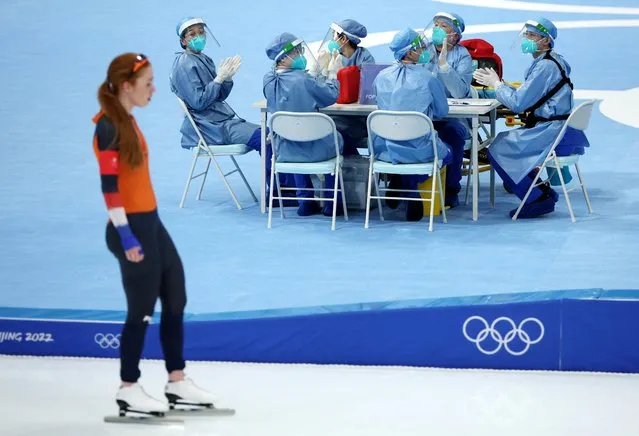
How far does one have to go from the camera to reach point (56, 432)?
194 inches

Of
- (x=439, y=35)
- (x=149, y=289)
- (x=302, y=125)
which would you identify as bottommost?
(x=149, y=289)

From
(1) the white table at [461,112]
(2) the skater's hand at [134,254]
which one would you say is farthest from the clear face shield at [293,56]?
(2) the skater's hand at [134,254]

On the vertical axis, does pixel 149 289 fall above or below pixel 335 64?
below

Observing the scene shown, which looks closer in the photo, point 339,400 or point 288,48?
point 339,400

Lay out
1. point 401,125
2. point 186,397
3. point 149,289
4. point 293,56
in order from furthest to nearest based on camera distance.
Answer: point 293,56 < point 401,125 < point 186,397 < point 149,289

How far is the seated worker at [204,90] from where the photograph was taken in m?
8.21

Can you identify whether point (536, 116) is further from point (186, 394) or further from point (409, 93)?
point (186, 394)

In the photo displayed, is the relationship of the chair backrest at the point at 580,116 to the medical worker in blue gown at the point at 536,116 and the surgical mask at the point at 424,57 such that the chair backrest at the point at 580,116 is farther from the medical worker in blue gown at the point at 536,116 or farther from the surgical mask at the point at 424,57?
the surgical mask at the point at 424,57

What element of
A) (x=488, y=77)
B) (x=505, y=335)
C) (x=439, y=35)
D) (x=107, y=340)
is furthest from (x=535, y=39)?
(x=107, y=340)

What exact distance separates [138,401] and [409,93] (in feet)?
11.1

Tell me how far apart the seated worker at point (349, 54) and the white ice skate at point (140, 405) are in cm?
390

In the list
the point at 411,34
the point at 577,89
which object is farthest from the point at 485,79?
the point at 577,89

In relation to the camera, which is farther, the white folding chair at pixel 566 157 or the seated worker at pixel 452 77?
the seated worker at pixel 452 77

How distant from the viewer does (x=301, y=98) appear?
25.8 feet
